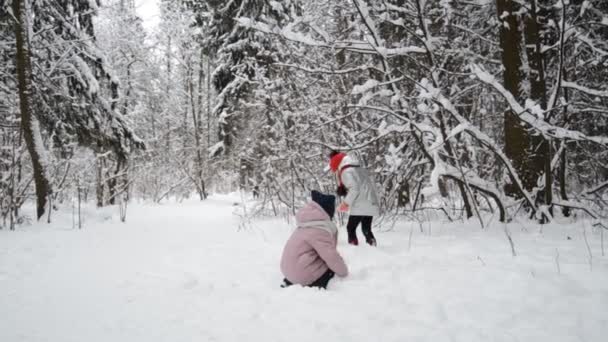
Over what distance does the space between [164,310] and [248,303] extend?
68 centimetres

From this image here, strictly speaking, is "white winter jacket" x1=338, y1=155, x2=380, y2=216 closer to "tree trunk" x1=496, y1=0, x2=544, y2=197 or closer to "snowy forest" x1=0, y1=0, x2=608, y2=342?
"snowy forest" x1=0, y1=0, x2=608, y2=342

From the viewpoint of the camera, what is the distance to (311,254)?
3340 mm

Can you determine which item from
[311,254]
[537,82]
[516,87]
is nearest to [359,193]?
[311,254]

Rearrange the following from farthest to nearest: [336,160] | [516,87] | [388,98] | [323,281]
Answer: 1. [388,98]
2. [516,87]
3. [336,160]
4. [323,281]

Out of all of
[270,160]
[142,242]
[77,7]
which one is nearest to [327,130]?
[270,160]

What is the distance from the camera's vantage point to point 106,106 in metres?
8.34

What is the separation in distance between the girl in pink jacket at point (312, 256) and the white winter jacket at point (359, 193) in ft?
4.64

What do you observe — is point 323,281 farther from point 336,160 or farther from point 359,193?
point 336,160

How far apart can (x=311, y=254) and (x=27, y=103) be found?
22.6ft

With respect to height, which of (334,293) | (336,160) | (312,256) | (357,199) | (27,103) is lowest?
(334,293)

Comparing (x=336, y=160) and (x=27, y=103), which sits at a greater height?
(x=27, y=103)

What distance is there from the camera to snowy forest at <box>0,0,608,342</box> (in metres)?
2.60

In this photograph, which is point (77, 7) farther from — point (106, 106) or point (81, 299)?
point (81, 299)

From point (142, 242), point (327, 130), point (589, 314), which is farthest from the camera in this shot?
point (327, 130)
